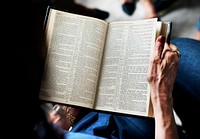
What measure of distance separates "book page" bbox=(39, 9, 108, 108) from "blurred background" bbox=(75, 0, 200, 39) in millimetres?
634

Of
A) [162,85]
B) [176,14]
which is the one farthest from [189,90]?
[176,14]

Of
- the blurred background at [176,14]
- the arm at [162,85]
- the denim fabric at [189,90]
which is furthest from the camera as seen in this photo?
the blurred background at [176,14]

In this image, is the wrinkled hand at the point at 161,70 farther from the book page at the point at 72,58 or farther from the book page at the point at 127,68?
the book page at the point at 72,58

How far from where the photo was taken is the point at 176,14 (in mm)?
1404

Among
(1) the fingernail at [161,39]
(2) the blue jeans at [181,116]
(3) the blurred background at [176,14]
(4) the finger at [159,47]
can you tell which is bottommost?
(2) the blue jeans at [181,116]

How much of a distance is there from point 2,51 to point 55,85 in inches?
13.3

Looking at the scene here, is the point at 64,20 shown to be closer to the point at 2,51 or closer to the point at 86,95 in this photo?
the point at 86,95

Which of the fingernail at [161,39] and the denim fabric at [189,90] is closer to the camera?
the fingernail at [161,39]

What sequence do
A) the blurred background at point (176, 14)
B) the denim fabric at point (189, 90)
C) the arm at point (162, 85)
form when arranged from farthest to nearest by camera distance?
the blurred background at point (176, 14) → the denim fabric at point (189, 90) → the arm at point (162, 85)

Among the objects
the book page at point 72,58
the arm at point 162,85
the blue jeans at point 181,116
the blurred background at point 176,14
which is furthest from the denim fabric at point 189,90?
the blurred background at point 176,14

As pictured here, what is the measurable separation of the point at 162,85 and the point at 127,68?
4.1 inches

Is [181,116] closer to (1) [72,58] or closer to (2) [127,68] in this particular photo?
(2) [127,68]

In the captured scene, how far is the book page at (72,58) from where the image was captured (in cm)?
78

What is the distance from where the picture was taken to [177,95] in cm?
94
